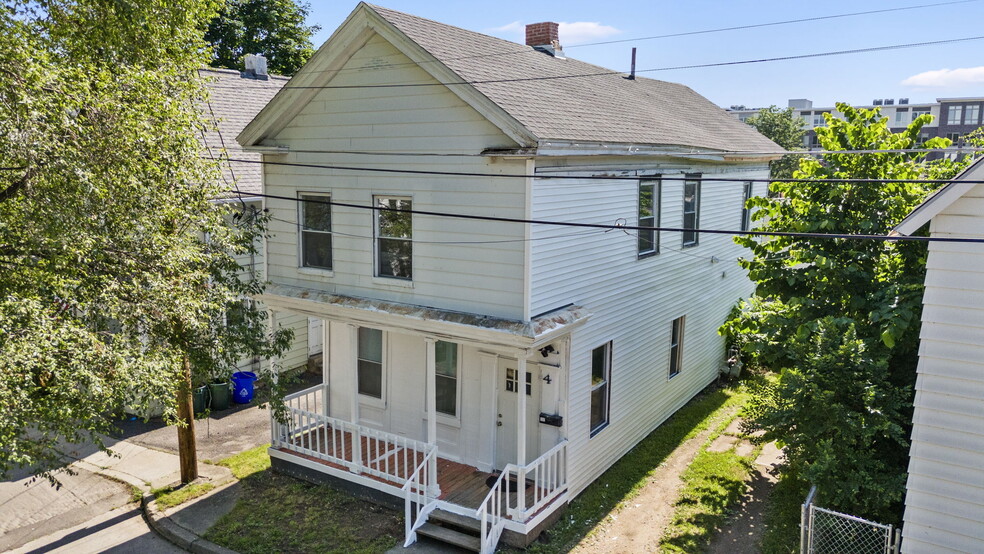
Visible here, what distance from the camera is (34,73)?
6.77 meters

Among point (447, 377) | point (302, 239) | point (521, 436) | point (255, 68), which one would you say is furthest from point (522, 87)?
point (255, 68)

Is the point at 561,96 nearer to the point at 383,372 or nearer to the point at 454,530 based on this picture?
the point at 383,372

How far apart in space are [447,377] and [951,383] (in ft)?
24.4

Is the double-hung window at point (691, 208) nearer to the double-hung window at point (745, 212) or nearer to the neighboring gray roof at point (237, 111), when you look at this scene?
the double-hung window at point (745, 212)

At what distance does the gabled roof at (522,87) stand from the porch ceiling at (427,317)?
259 centimetres

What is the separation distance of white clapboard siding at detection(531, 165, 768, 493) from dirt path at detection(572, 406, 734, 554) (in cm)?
86

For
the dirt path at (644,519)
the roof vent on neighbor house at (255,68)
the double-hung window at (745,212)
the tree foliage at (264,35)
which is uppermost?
the tree foliage at (264,35)

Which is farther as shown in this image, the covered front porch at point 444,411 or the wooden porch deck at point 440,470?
the wooden porch deck at point 440,470

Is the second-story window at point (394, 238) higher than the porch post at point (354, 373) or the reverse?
higher

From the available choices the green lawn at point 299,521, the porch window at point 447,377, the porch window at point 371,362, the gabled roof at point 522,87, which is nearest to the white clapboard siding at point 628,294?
the gabled roof at point 522,87

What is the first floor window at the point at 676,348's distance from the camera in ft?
50.5

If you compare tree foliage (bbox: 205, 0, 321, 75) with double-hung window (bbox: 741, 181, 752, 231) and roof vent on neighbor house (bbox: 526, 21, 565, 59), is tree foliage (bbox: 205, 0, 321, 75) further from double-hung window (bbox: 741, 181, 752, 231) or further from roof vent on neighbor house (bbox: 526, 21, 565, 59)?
A: double-hung window (bbox: 741, 181, 752, 231)

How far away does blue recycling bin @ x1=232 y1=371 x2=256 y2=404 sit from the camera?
52.9 ft

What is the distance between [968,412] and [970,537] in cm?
133
